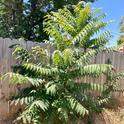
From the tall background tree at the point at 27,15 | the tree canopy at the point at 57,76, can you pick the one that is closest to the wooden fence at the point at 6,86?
the tree canopy at the point at 57,76

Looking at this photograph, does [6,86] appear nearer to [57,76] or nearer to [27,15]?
[57,76]

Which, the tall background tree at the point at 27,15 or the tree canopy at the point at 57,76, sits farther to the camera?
the tall background tree at the point at 27,15

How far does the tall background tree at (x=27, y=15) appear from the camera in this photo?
18.4 meters

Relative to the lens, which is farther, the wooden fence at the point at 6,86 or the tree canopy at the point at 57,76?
the wooden fence at the point at 6,86

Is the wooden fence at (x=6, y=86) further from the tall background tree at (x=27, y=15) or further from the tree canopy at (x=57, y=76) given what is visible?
the tall background tree at (x=27, y=15)

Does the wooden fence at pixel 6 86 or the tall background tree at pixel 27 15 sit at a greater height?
the tall background tree at pixel 27 15

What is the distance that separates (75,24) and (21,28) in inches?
392

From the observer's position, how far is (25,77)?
648 centimetres

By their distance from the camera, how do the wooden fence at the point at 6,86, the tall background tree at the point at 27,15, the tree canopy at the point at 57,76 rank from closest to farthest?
the tree canopy at the point at 57,76 < the wooden fence at the point at 6,86 < the tall background tree at the point at 27,15

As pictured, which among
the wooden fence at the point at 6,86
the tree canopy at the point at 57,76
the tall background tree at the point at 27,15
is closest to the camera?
the tree canopy at the point at 57,76

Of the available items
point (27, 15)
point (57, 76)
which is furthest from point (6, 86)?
point (27, 15)

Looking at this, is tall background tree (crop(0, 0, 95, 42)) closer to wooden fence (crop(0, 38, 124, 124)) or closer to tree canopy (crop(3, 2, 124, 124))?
tree canopy (crop(3, 2, 124, 124))

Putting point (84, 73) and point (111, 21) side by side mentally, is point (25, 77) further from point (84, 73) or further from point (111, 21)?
point (111, 21)

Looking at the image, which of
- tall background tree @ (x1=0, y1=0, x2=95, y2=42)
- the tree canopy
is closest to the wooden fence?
the tree canopy
